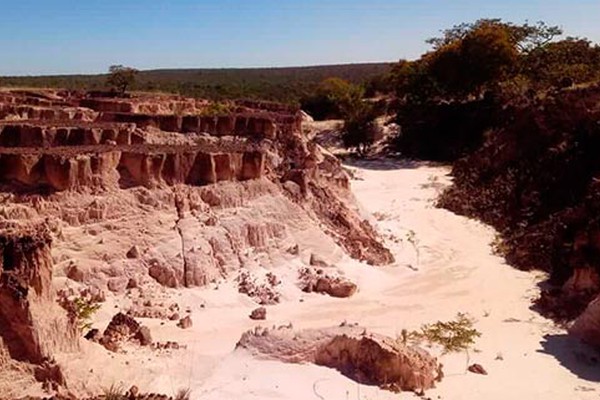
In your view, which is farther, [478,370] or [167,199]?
[167,199]

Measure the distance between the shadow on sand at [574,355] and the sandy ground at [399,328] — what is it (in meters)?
0.02

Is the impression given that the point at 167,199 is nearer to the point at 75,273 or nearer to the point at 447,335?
the point at 75,273

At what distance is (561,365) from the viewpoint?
13.7 meters

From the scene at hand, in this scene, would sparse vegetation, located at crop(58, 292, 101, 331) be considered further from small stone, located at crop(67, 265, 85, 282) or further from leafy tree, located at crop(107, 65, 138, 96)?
leafy tree, located at crop(107, 65, 138, 96)

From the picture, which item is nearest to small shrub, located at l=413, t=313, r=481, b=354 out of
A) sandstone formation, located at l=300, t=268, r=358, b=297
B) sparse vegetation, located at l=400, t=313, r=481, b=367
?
sparse vegetation, located at l=400, t=313, r=481, b=367

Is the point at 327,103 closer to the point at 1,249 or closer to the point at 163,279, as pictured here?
the point at 163,279

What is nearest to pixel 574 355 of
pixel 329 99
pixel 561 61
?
pixel 561 61

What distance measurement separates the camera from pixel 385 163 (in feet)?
124

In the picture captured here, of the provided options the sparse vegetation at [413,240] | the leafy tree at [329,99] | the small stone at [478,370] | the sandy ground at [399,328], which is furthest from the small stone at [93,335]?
the leafy tree at [329,99]

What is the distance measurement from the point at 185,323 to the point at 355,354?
378 centimetres

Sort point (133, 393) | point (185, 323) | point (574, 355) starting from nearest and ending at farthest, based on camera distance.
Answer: point (133, 393) < point (574, 355) < point (185, 323)

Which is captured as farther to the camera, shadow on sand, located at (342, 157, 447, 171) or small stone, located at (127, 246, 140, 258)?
shadow on sand, located at (342, 157, 447, 171)

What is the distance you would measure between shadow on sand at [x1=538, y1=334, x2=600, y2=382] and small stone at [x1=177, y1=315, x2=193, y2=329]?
6.82 metres

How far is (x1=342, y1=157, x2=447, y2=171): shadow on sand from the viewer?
3650 centimetres
